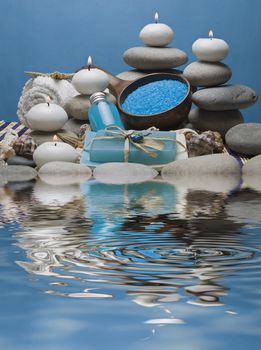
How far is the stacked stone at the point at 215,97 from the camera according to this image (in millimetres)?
2816

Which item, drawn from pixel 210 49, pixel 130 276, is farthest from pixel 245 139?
pixel 130 276

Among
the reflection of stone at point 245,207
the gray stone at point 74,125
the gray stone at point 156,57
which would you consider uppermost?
the gray stone at point 156,57

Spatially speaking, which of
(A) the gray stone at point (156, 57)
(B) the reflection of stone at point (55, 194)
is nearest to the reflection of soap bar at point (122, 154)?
(B) the reflection of stone at point (55, 194)

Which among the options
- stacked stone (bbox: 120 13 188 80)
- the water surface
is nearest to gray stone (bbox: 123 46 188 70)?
stacked stone (bbox: 120 13 188 80)

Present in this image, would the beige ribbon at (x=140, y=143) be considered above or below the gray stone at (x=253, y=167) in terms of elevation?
above

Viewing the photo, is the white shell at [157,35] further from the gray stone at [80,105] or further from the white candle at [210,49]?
the gray stone at [80,105]

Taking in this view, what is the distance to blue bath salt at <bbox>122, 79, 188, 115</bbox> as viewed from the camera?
284 centimetres

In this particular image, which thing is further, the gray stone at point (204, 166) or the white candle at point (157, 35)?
the white candle at point (157, 35)

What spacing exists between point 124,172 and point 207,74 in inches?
32.8

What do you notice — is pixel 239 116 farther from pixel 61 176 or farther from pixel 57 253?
pixel 57 253

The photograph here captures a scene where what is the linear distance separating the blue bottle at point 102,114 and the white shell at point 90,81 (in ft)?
0.61

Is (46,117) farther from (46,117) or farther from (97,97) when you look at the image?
(97,97)

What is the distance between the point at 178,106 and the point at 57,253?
1.85 m

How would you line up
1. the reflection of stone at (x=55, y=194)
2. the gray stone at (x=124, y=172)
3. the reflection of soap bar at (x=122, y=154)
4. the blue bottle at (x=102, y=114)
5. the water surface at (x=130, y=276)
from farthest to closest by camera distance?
1. the blue bottle at (x=102, y=114)
2. the reflection of soap bar at (x=122, y=154)
3. the gray stone at (x=124, y=172)
4. the reflection of stone at (x=55, y=194)
5. the water surface at (x=130, y=276)
